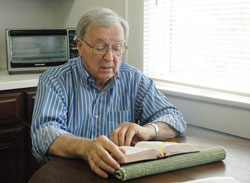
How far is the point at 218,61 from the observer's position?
78.0 inches

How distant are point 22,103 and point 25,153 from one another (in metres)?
0.35

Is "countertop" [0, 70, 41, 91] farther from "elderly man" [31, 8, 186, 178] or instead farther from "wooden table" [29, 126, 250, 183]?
"wooden table" [29, 126, 250, 183]

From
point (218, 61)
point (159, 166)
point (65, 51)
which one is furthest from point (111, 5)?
point (159, 166)

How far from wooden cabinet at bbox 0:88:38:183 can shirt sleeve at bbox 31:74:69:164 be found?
2.49 ft

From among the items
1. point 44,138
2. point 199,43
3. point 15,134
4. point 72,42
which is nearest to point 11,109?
point 15,134

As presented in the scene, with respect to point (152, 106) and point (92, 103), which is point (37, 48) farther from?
point (152, 106)

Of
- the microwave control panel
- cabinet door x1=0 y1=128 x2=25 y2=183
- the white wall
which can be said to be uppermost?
the white wall

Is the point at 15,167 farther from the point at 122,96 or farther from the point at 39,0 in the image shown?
the point at 39,0

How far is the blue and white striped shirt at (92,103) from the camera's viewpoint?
1546mm

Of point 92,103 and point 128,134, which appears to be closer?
point 128,134

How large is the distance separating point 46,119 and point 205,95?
95 centimetres

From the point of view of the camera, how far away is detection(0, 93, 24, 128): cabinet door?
7.44 ft

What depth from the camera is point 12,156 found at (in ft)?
7.73

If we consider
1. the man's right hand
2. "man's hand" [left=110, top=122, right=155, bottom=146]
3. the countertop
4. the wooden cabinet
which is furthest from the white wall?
the man's right hand
